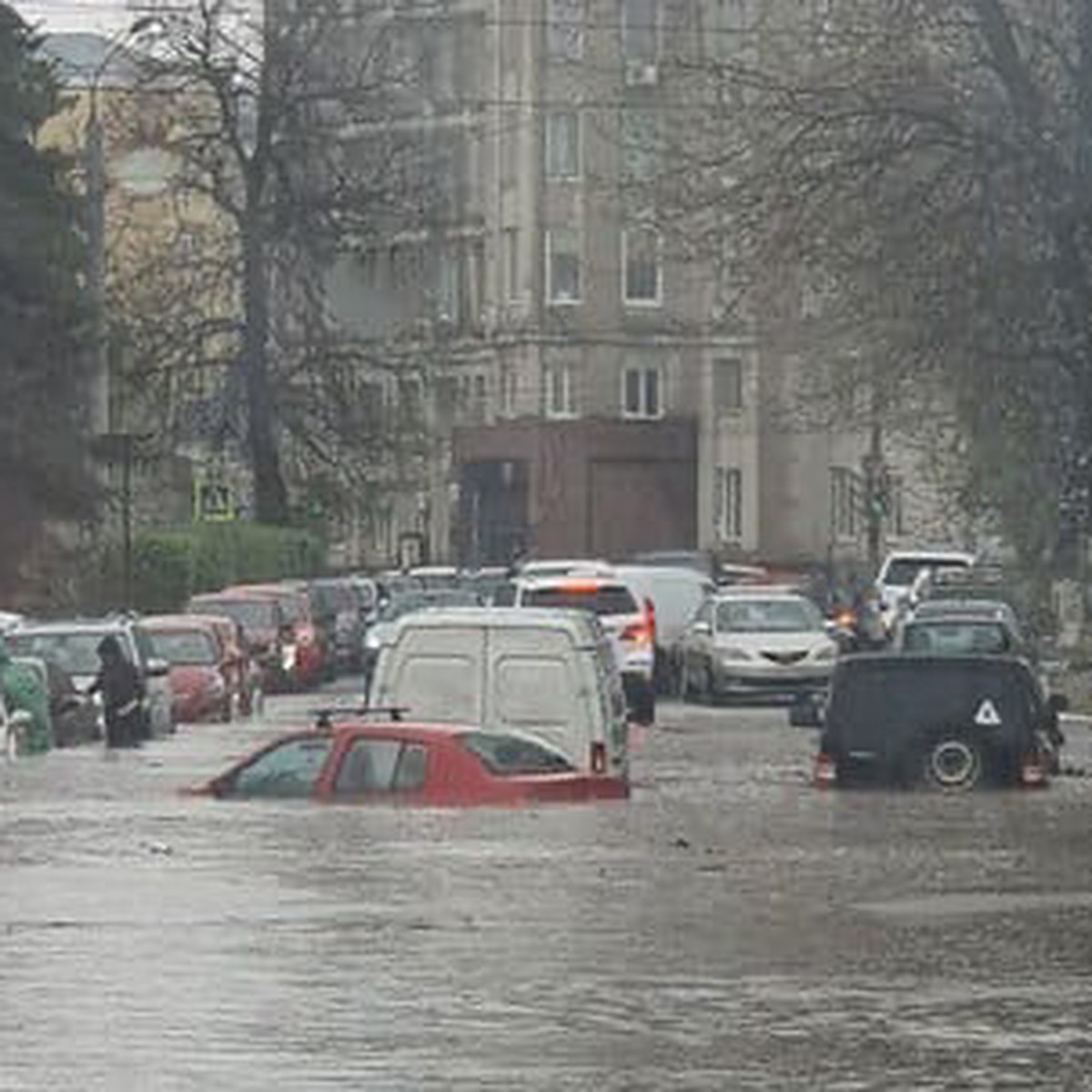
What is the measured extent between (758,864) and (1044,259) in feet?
64.4

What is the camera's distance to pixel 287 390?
265 ft

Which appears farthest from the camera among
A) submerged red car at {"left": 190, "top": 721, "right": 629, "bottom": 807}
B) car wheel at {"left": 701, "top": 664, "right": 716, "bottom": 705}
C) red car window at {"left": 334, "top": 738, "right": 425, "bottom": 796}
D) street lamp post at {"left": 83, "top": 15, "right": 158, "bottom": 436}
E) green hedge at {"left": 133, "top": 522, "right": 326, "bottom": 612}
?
green hedge at {"left": 133, "top": 522, "right": 326, "bottom": 612}

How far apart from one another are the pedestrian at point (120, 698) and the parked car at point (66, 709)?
0.60 m

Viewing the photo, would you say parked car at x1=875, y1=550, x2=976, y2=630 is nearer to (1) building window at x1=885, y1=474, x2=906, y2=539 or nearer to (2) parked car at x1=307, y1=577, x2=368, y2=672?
(1) building window at x1=885, y1=474, x2=906, y2=539

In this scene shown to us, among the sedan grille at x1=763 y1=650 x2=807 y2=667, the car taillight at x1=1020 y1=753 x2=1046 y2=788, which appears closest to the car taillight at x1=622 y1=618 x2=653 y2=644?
the sedan grille at x1=763 y1=650 x2=807 y2=667

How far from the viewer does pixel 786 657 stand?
55.4 m

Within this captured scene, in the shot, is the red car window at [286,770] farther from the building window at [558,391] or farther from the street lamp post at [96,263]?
the building window at [558,391]

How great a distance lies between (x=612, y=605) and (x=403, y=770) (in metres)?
26.2

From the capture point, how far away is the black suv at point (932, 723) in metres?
31.5

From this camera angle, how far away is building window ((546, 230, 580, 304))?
336ft

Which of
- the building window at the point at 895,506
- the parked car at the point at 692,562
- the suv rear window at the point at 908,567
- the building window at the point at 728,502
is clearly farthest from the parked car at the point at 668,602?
the building window at the point at 728,502

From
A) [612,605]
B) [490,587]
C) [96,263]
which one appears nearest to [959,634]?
[612,605]

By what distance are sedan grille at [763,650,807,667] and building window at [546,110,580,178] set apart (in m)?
47.5

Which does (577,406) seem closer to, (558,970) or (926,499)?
(926,499)
